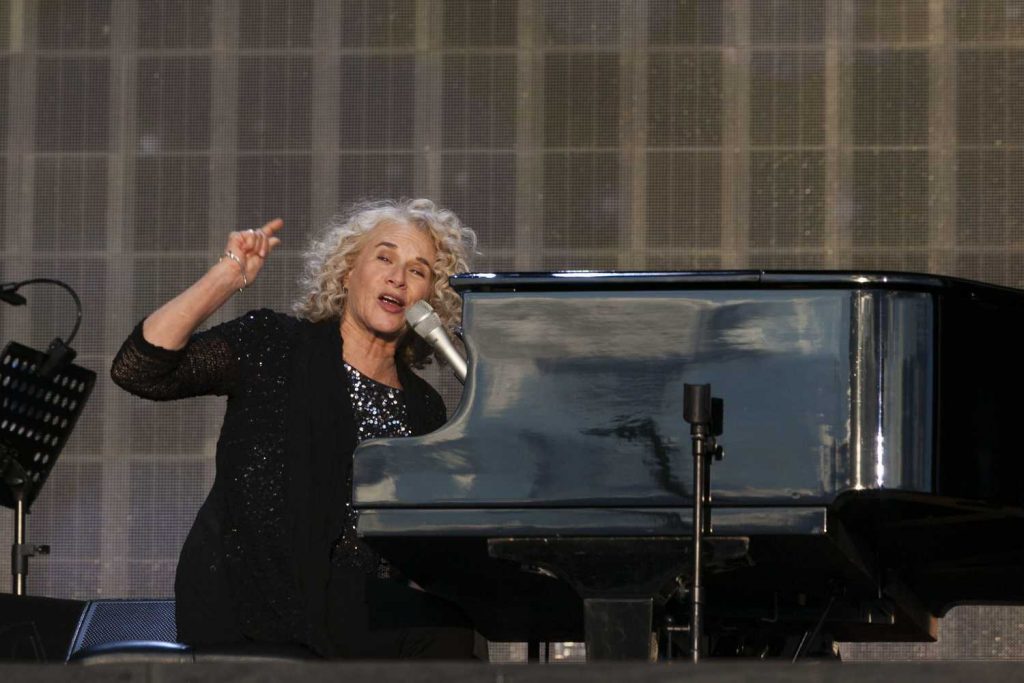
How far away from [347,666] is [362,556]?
112 centimetres

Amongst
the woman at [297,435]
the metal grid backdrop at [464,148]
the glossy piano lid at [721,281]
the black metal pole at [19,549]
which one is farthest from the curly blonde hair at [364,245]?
the metal grid backdrop at [464,148]

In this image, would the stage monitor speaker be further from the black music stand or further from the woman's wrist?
the woman's wrist

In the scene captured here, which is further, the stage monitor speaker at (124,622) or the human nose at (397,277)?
the stage monitor speaker at (124,622)

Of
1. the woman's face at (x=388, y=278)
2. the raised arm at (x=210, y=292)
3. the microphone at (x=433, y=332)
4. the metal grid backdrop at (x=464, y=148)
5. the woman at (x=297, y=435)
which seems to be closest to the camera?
the microphone at (x=433, y=332)

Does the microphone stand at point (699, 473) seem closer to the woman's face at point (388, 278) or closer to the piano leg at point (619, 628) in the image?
the piano leg at point (619, 628)

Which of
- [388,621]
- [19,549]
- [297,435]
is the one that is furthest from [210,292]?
[19,549]

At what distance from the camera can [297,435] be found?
3.44m

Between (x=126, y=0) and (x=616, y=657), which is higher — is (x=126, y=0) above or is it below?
above

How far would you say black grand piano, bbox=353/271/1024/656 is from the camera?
2.69 m

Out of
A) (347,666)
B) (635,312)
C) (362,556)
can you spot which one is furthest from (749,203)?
(347,666)

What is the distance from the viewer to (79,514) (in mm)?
6535

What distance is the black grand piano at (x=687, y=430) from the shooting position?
269cm

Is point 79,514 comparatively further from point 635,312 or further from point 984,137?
point 635,312

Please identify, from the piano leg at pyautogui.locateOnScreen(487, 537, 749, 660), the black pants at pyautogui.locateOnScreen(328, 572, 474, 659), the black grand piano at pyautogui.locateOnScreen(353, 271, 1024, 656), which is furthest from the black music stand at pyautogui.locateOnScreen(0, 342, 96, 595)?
the piano leg at pyautogui.locateOnScreen(487, 537, 749, 660)
